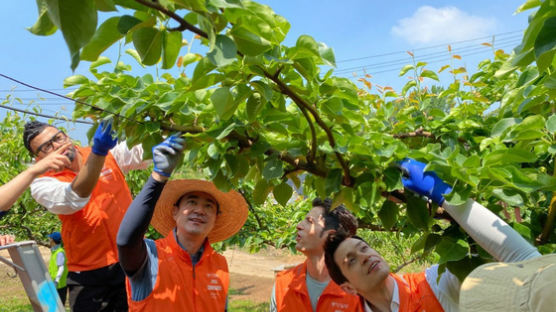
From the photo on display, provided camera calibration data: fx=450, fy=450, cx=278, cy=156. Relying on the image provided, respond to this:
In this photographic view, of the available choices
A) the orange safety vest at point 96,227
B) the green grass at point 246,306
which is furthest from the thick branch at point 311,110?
the green grass at point 246,306

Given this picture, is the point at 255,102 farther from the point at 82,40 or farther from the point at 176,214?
the point at 176,214

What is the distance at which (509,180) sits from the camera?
1.14 m

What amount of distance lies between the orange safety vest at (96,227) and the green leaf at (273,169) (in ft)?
4.61

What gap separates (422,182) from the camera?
1.25 metres

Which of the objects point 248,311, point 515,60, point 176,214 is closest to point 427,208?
point 515,60

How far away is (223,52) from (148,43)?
5.1 inches

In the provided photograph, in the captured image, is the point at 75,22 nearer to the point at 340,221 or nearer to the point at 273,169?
the point at 273,169

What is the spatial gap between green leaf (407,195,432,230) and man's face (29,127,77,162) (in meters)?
1.72

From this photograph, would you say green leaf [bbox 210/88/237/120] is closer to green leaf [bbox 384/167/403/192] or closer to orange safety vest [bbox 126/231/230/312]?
green leaf [bbox 384/167/403/192]

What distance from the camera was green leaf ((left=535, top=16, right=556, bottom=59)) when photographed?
69 centimetres

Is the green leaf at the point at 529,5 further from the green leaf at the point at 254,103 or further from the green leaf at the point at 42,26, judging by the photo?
the green leaf at the point at 42,26

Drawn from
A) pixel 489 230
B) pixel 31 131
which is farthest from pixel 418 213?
pixel 31 131

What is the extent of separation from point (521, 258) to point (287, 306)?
52.1 inches

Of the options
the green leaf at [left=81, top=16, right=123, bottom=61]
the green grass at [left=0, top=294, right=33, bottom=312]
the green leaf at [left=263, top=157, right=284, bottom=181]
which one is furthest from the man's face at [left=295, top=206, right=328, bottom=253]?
the green grass at [left=0, top=294, right=33, bottom=312]
